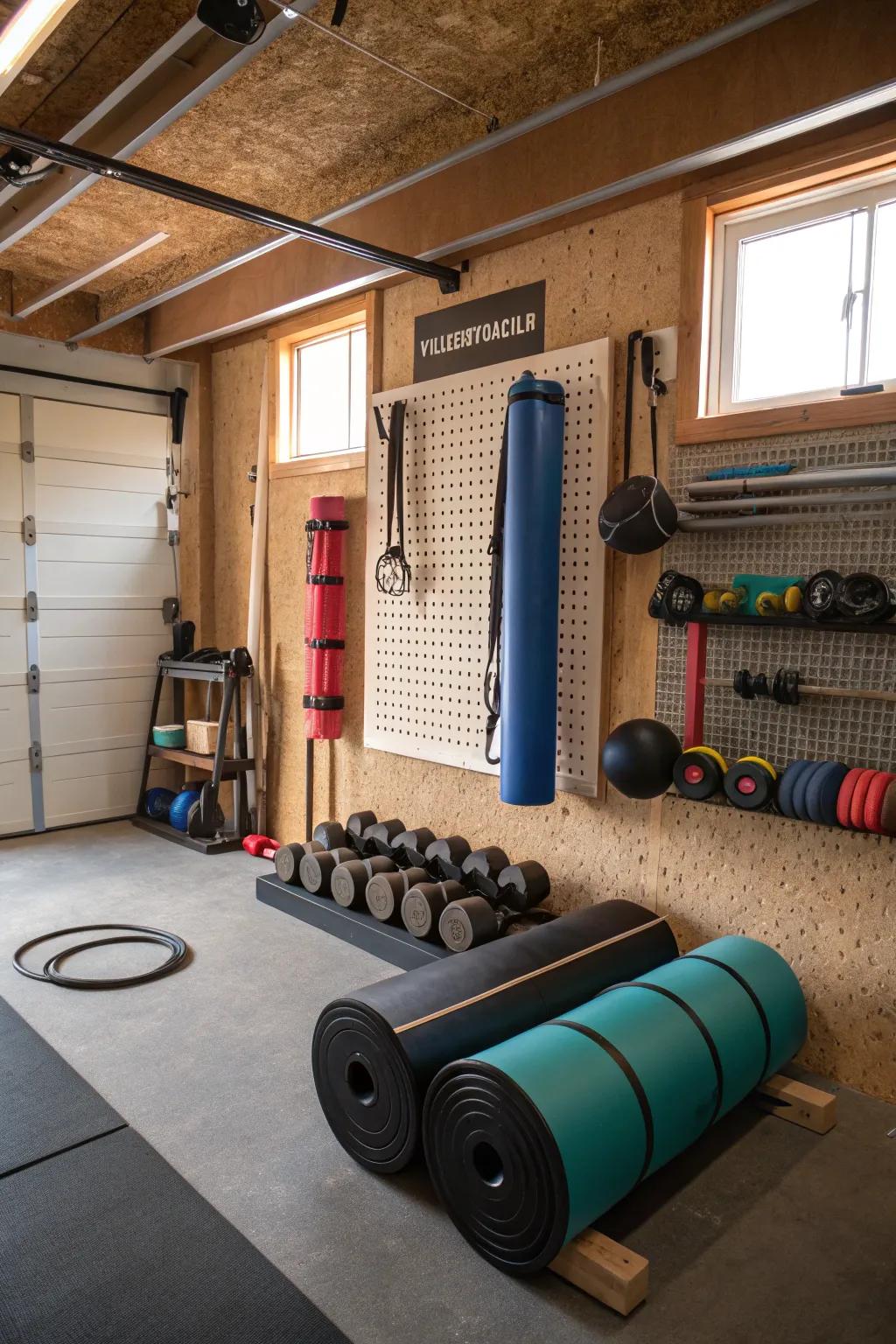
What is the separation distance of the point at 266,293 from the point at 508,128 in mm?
1944

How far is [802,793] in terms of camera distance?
2445 mm

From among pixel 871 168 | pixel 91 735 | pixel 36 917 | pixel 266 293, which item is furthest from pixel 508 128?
pixel 91 735

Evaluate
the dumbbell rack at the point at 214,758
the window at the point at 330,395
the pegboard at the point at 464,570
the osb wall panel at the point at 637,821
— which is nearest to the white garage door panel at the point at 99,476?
the dumbbell rack at the point at 214,758

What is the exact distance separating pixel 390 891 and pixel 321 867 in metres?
0.47

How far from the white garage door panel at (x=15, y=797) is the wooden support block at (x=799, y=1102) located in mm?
4068

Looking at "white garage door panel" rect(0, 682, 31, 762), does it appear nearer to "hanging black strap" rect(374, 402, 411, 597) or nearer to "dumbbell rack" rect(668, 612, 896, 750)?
"hanging black strap" rect(374, 402, 411, 597)

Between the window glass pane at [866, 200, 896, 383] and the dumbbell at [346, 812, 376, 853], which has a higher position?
the window glass pane at [866, 200, 896, 383]

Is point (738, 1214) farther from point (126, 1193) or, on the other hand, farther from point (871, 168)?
point (871, 168)

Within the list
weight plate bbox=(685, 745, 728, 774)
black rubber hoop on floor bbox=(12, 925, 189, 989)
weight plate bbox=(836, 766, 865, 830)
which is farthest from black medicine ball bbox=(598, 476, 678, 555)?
black rubber hoop on floor bbox=(12, 925, 189, 989)

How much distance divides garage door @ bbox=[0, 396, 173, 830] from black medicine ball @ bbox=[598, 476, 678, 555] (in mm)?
3430

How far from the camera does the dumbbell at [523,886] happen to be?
10.5 feet

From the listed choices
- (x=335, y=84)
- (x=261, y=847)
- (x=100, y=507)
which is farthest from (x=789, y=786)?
(x=100, y=507)

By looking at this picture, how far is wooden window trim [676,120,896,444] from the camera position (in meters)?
2.41

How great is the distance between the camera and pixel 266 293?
14.2ft
